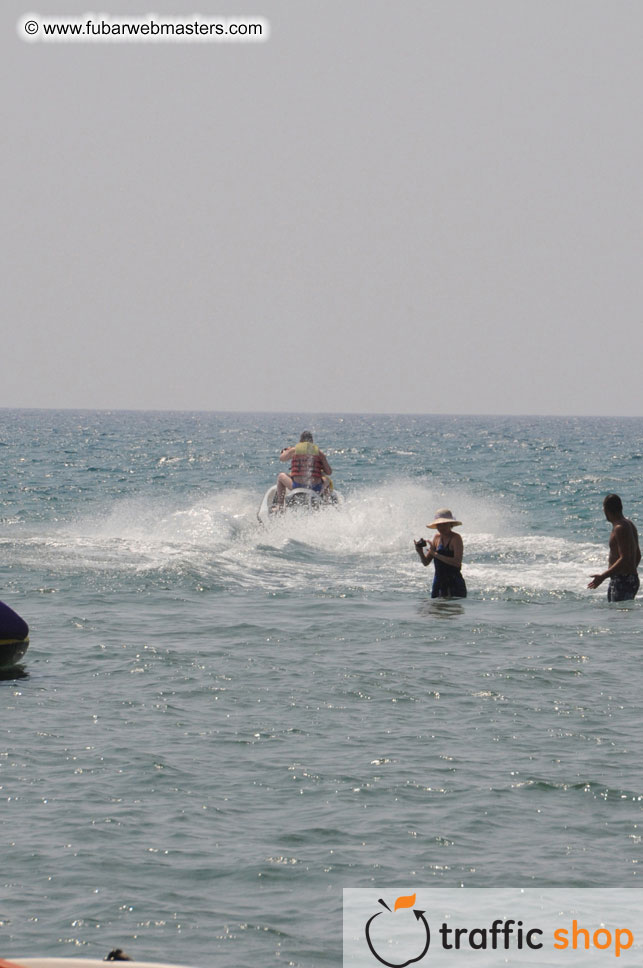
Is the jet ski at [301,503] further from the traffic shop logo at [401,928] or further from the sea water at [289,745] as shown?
the traffic shop logo at [401,928]

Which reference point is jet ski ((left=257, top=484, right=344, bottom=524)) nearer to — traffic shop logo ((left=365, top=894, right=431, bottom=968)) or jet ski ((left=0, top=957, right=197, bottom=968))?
traffic shop logo ((left=365, top=894, right=431, bottom=968))

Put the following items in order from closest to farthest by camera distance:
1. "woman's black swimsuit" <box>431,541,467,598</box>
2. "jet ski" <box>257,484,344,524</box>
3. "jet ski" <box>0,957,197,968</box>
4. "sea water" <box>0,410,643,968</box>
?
"jet ski" <box>0,957,197,968</box> < "sea water" <box>0,410,643,968</box> < "woman's black swimsuit" <box>431,541,467,598</box> < "jet ski" <box>257,484,344,524</box>

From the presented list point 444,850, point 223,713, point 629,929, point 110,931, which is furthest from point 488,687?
point 110,931

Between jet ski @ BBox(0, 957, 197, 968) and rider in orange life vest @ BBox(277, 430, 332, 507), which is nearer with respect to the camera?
jet ski @ BBox(0, 957, 197, 968)

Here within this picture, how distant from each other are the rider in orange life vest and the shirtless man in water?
31.5ft

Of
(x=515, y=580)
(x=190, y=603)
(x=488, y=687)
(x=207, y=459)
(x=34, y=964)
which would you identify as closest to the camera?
(x=34, y=964)

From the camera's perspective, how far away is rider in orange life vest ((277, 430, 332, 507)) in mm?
23250

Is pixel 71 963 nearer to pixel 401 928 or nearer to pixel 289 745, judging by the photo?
pixel 401 928

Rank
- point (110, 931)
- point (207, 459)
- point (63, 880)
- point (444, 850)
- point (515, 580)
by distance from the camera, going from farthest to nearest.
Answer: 1. point (207, 459)
2. point (515, 580)
3. point (444, 850)
4. point (63, 880)
5. point (110, 931)

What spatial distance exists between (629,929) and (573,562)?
1417 cm

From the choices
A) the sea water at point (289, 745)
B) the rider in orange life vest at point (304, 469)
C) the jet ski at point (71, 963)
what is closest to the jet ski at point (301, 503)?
the rider in orange life vest at point (304, 469)

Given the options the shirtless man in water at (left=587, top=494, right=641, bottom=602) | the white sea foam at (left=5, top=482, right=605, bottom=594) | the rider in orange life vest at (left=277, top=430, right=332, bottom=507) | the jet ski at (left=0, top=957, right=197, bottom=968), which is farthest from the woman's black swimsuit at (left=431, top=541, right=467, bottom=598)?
the jet ski at (left=0, top=957, right=197, bottom=968)

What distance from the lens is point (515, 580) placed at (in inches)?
677

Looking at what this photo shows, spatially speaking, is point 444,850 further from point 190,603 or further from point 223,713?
point 190,603
